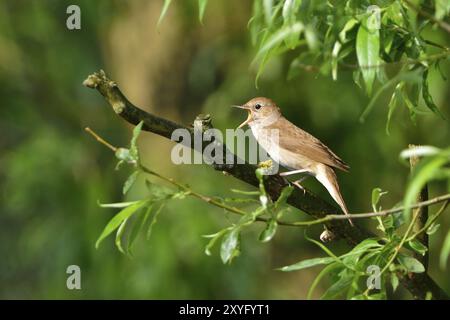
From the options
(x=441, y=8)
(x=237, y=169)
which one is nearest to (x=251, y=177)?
(x=237, y=169)

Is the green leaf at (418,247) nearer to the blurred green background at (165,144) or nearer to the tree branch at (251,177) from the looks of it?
the tree branch at (251,177)

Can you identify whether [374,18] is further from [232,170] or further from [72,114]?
[72,114]

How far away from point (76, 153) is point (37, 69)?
2.65m

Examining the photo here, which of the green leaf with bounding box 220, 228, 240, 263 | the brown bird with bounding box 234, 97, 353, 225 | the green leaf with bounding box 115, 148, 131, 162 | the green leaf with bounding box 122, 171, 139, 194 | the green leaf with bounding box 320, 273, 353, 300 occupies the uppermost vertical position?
the brown bird with bounding box 234, 97, 353, 225

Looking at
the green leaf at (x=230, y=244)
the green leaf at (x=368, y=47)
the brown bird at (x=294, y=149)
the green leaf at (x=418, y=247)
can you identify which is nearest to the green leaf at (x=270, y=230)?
the green leaf at (x=230, y=244)

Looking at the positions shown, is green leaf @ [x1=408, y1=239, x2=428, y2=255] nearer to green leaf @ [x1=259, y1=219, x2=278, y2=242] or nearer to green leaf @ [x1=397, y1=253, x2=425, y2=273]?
green leaf @ [x1=397, y1=253, x2=425, y2=273]

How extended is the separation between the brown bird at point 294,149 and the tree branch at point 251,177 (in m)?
1.75

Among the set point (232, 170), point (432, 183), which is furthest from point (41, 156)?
point (232, 170)

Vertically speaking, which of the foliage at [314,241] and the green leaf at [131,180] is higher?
the green leaf at [131,180]

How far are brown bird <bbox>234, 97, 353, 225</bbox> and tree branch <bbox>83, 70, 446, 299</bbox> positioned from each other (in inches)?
68.8

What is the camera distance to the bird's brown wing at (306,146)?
6469 millimetres

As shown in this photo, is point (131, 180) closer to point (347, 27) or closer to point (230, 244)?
point (230, 244)

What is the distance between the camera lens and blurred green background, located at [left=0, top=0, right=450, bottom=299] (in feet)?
34.1

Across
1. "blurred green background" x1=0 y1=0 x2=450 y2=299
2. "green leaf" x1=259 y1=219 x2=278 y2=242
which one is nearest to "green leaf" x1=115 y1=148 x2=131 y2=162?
"green leaf" x1=259 y1=219 x2=278 y2=242
